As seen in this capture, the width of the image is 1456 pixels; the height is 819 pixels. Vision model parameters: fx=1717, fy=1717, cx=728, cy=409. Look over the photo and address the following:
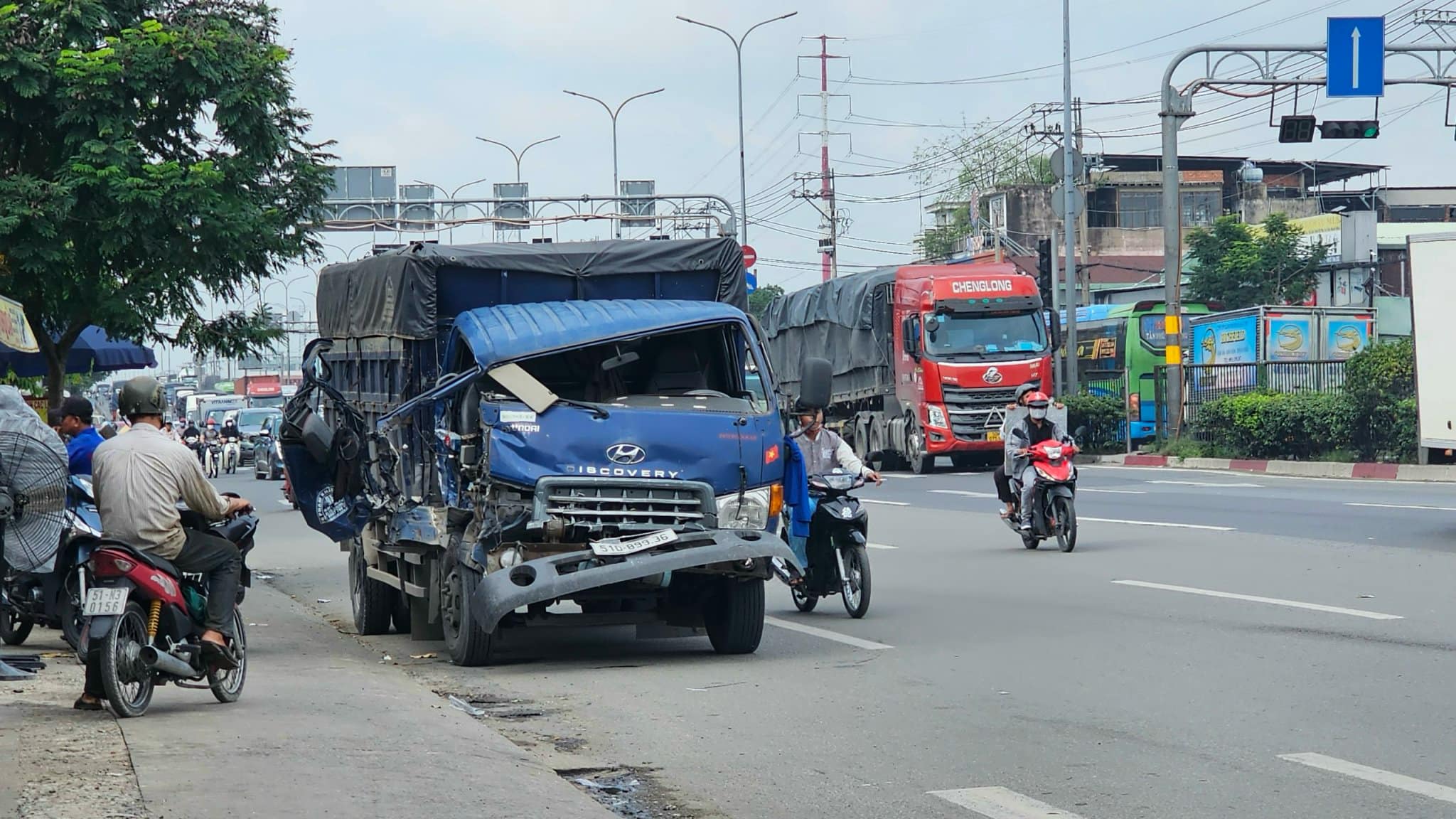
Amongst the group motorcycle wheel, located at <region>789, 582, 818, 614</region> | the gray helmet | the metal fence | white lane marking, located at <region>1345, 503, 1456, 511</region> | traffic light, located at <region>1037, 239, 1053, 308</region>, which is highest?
traffic light, located at <region>1037, 239, 1053, 308</region>

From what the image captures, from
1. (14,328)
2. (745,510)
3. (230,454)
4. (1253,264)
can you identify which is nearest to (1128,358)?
(1253,264)

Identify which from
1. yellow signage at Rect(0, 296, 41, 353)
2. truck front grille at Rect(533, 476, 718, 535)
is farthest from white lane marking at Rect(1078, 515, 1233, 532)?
yellow signage at Rect(0, 296, 41, 353)

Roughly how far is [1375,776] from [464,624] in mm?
5716

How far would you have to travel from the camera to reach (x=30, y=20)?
15.1 m

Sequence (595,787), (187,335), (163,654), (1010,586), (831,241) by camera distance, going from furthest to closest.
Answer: (831,241)
(187,335)
(1010,586)
(163,654)
(595,787)

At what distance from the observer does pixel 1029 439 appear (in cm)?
1706

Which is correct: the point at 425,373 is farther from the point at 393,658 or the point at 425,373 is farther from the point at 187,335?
the point at 187,335

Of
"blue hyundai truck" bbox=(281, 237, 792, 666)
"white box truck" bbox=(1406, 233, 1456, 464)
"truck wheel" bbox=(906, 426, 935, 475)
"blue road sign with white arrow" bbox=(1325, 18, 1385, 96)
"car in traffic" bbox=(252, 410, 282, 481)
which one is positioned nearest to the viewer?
"blue hyundai truck" bbox=(281, 237, 792, 666)

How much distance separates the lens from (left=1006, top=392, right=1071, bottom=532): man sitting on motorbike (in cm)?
1697

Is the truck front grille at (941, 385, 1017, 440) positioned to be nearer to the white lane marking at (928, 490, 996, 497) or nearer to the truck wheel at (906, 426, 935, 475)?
the truck wheel at (906, 426, 935, 475)

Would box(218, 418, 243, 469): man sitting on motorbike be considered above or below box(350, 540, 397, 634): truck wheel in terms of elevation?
above

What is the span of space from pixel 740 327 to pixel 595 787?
15.5 feet

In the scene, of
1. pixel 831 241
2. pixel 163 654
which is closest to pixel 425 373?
pixel 163 654

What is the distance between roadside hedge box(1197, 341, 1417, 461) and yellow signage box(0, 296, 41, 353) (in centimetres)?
2230
